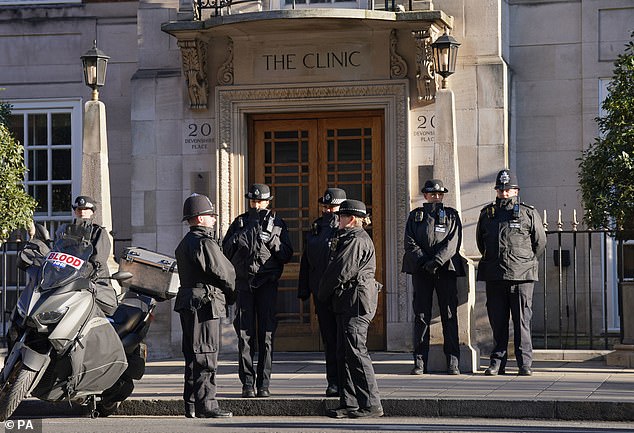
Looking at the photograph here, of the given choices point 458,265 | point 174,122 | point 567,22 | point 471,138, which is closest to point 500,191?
point 458,265

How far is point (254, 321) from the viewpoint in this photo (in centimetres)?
1213

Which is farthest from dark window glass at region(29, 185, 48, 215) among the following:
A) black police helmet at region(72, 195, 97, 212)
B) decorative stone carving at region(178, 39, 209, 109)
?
black police helmet at region(72, 195, 97, 212)

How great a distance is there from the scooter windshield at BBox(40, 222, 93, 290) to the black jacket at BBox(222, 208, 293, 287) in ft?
6.44

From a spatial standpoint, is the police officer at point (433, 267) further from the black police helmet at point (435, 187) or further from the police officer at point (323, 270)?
the police officer at point (323, 270)

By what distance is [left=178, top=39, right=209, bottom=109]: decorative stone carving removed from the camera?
629 inches

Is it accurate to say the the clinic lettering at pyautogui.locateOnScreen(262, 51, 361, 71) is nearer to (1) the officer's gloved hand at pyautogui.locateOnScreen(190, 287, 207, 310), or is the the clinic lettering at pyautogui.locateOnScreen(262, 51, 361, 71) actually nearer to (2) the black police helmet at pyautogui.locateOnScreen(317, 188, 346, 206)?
(2) the black police helmet at pyautogui.locateOnScreen(317, 188, 346, 206)

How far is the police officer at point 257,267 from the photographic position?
39.4ft

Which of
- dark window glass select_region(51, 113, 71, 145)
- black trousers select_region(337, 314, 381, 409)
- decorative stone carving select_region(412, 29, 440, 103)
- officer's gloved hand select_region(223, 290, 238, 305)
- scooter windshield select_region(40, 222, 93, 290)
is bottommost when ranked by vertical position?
black trousers select_region(337, 314, 381, 409)

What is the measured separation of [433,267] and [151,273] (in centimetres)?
319

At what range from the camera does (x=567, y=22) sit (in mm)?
16422

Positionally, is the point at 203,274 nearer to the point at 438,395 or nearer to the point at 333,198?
the point at 333,198

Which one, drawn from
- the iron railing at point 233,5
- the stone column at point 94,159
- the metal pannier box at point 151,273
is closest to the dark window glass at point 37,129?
the stone column at point 94,159

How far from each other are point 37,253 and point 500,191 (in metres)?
4.91

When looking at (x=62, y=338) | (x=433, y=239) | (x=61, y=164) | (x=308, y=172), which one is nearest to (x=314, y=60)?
(x=308, y=172)
